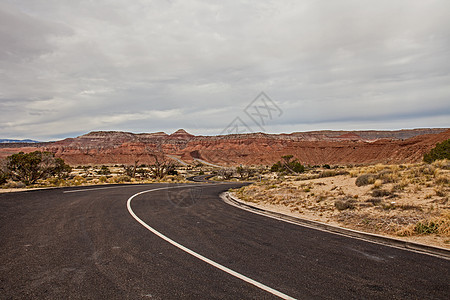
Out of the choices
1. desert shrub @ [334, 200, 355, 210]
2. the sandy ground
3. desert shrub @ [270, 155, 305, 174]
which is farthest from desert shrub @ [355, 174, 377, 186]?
desert shrub @ [270, 155, 305, 174]

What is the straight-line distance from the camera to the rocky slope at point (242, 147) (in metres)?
99.1

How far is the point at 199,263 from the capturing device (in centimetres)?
562

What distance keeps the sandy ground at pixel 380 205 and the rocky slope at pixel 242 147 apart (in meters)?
81.9

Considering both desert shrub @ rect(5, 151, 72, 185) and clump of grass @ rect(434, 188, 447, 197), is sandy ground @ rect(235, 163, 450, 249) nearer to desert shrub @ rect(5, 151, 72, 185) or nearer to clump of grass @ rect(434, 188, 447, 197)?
clump of grass @ rect(434, 188, 447, 197)

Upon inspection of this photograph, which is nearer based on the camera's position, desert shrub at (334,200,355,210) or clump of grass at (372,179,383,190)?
desert shrub at (334,200,355,210)

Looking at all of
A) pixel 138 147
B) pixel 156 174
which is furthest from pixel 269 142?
pixel 156 174

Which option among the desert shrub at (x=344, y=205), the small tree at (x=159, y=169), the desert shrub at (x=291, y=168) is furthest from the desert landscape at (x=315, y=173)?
the desert shrub at (x=291, y=168)

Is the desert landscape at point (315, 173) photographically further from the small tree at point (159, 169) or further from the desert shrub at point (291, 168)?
the desert shrub at point (291, 168)

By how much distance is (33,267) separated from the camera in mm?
5320

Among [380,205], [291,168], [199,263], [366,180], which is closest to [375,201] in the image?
[380,205]

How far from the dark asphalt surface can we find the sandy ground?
1.65 m

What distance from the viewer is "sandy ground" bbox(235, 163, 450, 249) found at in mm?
8203

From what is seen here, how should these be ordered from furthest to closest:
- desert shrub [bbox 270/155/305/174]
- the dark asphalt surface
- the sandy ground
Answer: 1. desert shrub [bbox 270/155/305/174]
2. the sandy ground
3. the dark asphalt surface

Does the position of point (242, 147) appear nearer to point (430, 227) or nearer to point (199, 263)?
point (430, 227)
